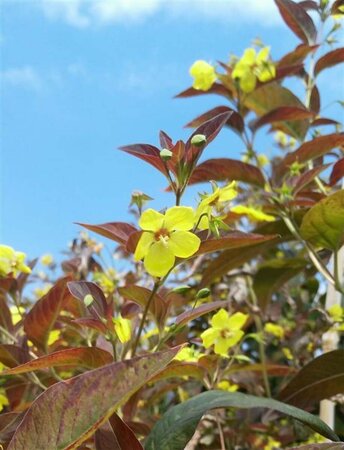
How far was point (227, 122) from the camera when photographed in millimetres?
1729

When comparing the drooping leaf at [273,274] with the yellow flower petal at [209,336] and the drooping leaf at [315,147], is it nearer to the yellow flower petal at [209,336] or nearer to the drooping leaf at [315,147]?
the drooping leaf at [315,147]

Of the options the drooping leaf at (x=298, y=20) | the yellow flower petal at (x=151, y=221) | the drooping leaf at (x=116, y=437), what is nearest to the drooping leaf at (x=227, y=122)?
the drooping leaf at (x=298, y=20)

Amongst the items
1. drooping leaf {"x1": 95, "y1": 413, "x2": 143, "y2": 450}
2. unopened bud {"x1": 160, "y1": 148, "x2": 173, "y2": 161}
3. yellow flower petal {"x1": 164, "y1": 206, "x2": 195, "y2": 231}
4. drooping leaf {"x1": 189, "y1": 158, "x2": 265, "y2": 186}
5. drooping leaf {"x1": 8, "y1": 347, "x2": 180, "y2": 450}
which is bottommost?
drooping leaf {"x1": 95, "y1": 413, "x2": 143, "y2": 450}

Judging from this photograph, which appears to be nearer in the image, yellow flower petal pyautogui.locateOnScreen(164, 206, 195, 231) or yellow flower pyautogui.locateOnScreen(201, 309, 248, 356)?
yellow flower petal pyautogui.locateOnScreen(164, 206, 195, 231)

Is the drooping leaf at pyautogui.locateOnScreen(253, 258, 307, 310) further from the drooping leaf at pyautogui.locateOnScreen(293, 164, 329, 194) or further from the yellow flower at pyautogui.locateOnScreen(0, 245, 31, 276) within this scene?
the yellow flower at pyautogui.locateOnScreen(0, 245, 31, 276)

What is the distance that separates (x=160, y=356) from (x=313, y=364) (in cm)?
Result: 81

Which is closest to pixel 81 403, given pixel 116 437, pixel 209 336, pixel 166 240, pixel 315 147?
pixel 116 437

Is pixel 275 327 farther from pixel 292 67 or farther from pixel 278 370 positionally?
pixel 292 67

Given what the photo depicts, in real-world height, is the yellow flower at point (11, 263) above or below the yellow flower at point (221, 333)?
above

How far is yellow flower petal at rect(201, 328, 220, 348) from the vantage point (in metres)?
1.30

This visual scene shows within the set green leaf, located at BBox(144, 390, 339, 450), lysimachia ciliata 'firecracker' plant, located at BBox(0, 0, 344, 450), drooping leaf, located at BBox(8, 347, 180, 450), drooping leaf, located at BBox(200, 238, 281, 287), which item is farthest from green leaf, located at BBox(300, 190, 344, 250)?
drooping leaf, located at BBox(8, 347, 180, 450)

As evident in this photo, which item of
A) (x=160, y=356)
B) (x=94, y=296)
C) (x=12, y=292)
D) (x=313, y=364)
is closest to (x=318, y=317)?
(x=313, y=364)

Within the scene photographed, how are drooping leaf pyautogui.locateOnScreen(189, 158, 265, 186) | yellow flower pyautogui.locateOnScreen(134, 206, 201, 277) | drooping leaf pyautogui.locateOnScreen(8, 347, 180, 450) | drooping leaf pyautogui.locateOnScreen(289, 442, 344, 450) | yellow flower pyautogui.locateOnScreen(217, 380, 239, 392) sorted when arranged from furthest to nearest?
1. yellow flower pyautogui.locateOnScreen(217, 380, 239, 392)
2. drooping leaf pyautogui.locateOnScreen(189, 158, 265, 186)
3. yellow flower pyautogui.locateOnScreen(134, 206, 201, 277)
4. drooping leaf pyautogui.locateOnScreen(289, 442, 344, 450)
5. drooping leaf pyautogui.locateOnScreen(8, 347, 180, 450)

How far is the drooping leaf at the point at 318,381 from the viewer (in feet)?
4.52
